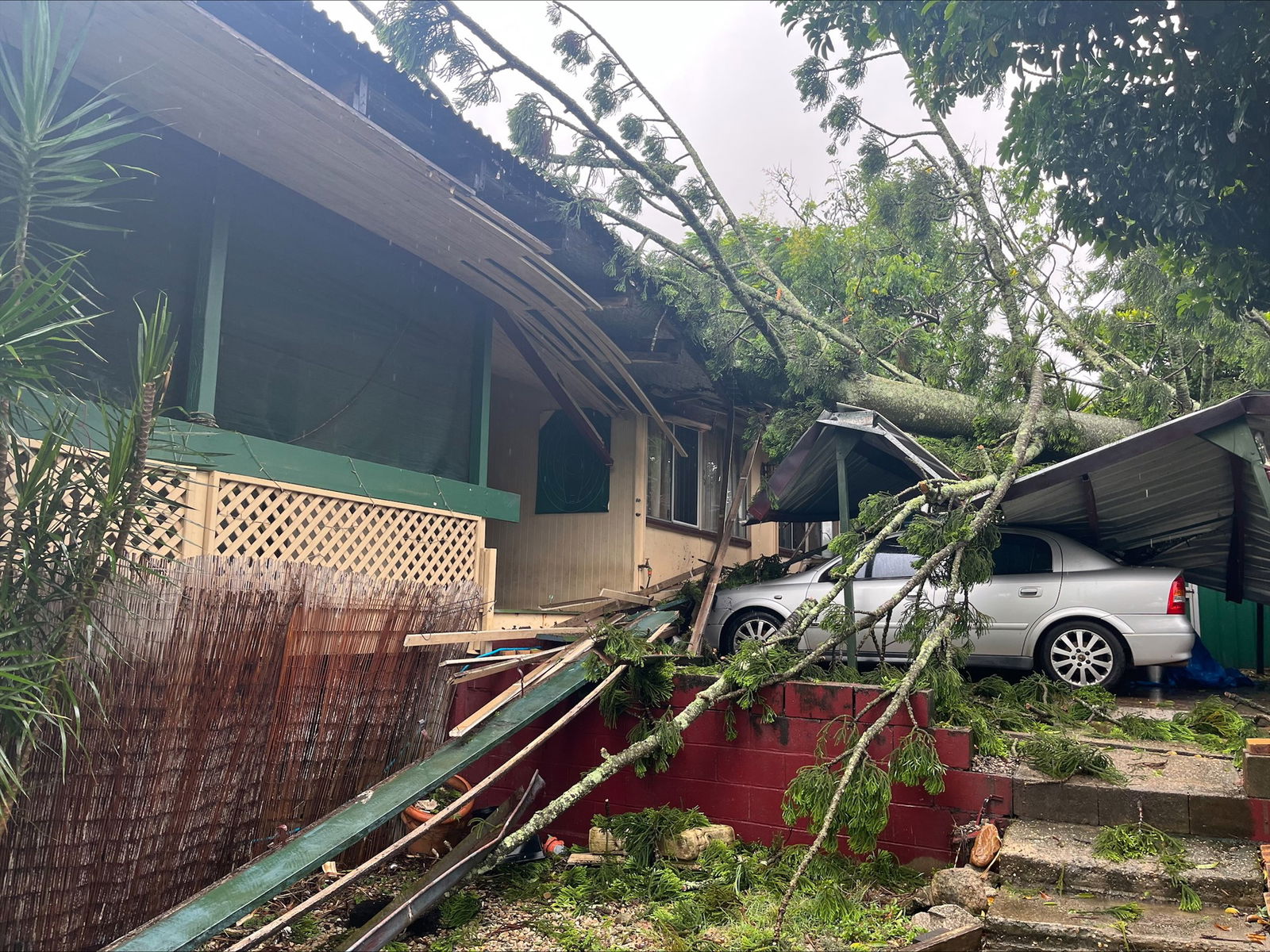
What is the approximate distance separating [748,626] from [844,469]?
8.47ft

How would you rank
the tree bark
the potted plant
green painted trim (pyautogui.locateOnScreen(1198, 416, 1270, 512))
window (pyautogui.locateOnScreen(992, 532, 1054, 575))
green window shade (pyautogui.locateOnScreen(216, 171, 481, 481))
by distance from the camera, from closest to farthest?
1. the potted plant
2. green painted trim (pyautogui.locateOnScreen(1198, 416, 1270, 512))
3. green window shade (pyautogui.locateOnScreen(216, 171, 481, 481))
4. window (pyautogui.locateOnScreen(992, 532, 1054, 575))
5. the tree bark

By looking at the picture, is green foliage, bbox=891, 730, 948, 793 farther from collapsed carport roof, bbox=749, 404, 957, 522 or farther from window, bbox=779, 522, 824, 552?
window, bbox=779, 522, 824, 552

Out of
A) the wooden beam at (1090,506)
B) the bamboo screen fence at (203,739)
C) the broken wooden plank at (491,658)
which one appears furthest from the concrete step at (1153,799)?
the bamboo screen fence at (203,739)

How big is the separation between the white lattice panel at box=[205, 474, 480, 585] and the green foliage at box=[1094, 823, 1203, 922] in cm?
443

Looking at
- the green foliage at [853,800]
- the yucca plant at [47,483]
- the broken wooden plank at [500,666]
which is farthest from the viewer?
the broken wooden plank at [500,666]

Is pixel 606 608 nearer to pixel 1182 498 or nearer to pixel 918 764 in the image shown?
pixel 918 764

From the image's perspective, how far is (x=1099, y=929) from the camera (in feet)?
11.9

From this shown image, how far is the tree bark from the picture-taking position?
9.12m

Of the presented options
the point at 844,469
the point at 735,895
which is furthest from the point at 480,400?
the point at 735,895

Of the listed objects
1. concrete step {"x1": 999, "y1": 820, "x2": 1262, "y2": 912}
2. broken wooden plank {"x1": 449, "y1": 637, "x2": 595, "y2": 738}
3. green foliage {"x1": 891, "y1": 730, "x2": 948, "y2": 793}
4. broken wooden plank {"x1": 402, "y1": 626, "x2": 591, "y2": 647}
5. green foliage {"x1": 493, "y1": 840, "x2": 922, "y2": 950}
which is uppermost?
broken wooden plank {"x1": 402, "y1": 626, "x2": 591, "y2": 647}

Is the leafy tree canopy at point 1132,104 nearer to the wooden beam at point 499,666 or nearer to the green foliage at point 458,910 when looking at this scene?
the wooden beam at point 499,666

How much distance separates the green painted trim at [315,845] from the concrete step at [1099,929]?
2596 millimetres

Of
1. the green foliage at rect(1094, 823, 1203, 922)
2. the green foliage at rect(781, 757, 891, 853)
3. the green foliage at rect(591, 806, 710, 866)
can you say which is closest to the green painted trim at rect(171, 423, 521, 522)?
the green foliage at rect(591, 806, 710, 866)

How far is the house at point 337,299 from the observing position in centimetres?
538
